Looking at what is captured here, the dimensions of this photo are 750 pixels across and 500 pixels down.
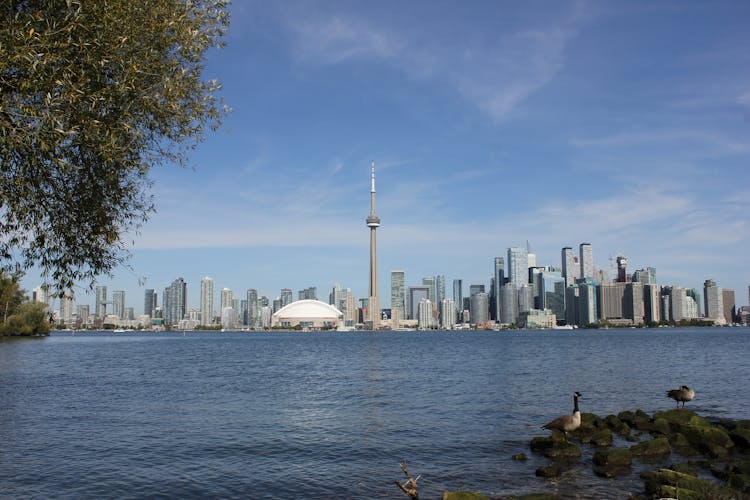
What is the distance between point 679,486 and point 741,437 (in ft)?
33.9

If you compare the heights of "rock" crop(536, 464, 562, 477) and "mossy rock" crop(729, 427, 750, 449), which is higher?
"mossy rock" crop(729, 427, 750, 449)

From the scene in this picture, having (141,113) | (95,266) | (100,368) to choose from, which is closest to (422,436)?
(95,266)

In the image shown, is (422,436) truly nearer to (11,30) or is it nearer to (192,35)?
(192,35)

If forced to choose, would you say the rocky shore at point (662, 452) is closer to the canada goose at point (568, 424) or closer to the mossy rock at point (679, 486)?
the mossy rock at point (679, 486)

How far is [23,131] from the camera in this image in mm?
10141

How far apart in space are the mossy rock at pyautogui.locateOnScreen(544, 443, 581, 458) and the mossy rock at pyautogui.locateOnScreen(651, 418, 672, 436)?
21.7 feet

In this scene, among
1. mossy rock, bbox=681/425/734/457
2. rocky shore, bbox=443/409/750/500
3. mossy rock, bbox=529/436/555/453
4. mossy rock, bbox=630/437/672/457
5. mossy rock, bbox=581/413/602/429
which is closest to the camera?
rocky shore, bbox=443/409/750/500

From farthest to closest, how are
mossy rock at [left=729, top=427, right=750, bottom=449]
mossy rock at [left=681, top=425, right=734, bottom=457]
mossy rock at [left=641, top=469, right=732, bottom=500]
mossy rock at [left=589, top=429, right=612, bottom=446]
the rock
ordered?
mossy rock at [left=589, top=429, right=612, bottom=446], mossy rock at [left=729, top=427, right=750, bottom=449], mossy rock at [left=681, top=425, right=734, bottom=457], the rock, mossy rock at [left=641, top=469, right=732, bottom=500]

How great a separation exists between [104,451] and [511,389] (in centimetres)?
3260

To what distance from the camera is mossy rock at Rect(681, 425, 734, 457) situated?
2464 cm

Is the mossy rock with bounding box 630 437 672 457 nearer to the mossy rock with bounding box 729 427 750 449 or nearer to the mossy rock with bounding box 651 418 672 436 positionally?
the mossy rock with bounding box 729 427 750 449

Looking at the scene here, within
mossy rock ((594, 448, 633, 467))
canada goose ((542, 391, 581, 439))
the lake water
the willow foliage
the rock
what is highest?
the willow foliage

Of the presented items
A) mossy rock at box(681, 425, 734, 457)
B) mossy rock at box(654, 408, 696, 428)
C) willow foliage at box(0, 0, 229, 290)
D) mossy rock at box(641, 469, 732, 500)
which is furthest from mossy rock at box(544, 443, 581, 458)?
willow foliage at box(0, 0, 229, 290)

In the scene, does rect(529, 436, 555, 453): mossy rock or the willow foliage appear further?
rect(529, 436, 555, 453): mossy rock
